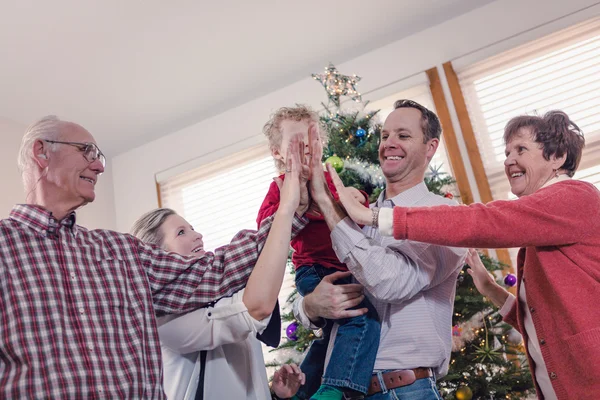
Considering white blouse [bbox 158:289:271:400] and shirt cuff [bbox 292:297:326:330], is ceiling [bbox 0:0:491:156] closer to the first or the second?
shirt cuff [bbox 292:297:326:330]

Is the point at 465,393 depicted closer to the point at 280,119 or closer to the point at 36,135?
the point at 280,119

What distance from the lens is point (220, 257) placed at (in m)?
1.79

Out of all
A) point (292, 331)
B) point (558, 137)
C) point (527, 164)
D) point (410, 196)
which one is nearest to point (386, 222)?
point (410, 196)

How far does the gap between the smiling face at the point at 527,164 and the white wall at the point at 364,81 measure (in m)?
2.64

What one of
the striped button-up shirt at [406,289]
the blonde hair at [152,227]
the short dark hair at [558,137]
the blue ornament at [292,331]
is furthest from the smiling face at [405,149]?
the blue ornament at [292,331]

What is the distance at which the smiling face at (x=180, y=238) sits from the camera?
230cm

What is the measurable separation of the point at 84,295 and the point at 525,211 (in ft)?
4.08

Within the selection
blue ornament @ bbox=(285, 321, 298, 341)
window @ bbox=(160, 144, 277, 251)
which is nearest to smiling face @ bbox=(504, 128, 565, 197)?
blue ornament @ bbox=(285, 321, 298, 341)

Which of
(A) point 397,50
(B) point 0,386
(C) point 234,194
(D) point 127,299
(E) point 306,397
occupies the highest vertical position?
(A) point 397,50

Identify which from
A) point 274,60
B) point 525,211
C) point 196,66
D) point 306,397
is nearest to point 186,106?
point 196,66

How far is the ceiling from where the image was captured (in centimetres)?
413

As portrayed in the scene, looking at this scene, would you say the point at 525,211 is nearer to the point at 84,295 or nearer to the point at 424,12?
the point at 84,295

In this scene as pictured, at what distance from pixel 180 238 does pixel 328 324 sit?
68cm

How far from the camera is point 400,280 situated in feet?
5.66
